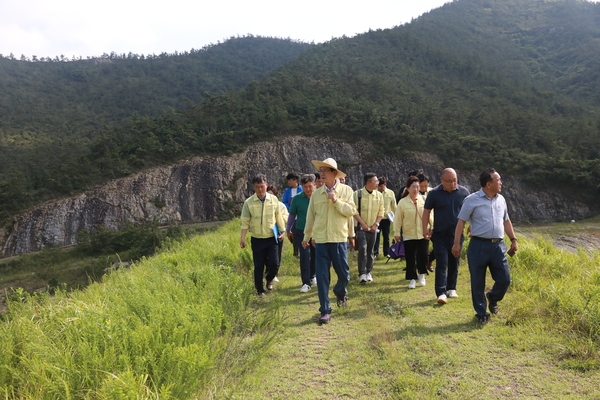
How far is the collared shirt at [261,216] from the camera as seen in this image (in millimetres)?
5355

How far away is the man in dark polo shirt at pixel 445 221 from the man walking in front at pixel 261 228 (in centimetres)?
220

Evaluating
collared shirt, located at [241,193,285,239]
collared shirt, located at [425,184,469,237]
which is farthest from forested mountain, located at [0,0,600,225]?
collared shirt, located at [425,184,469,237]

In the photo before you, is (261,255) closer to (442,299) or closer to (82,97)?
(442,299)

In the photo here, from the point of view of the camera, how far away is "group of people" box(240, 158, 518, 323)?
3873 mm

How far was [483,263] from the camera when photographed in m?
3.84

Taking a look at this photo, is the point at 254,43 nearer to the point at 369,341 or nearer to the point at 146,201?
the point at 146,201

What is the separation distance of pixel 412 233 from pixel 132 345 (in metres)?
4.14

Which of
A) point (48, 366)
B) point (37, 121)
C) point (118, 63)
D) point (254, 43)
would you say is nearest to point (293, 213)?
point (48, 366)

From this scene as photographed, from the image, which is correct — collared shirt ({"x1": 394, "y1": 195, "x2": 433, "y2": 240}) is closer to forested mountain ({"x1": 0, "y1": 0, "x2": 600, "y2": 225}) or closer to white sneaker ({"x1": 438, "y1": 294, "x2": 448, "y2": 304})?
white sneaker ({"x1": 438, "y1": 294, "x2": 448, "y2": 304})

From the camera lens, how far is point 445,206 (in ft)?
15.5

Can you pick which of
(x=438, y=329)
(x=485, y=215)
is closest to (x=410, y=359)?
(x=438, y=329)

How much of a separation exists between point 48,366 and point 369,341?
8.63 ft

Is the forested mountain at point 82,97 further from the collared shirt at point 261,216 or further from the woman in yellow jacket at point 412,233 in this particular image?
the woman in yellow jacket at point 412,233

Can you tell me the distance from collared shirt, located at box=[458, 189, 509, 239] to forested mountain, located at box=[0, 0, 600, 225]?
33.0 metres
